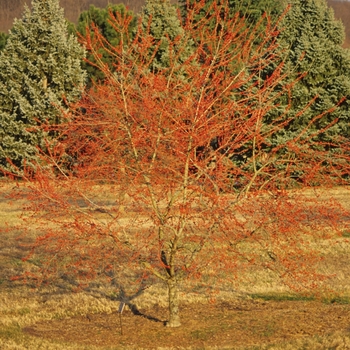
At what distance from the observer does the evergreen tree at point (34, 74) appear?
35.6m

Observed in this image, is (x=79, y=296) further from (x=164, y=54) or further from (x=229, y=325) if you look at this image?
(x=164, y=54)

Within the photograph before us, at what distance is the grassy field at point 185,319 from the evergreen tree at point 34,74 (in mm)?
18745

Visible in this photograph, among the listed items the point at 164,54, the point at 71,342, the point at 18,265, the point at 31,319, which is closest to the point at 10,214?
the point at 18,265

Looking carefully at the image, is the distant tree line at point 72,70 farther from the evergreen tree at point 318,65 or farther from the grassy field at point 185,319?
the grassy field at point 185,319

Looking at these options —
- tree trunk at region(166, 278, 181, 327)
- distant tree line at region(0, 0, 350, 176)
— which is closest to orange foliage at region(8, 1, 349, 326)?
tree trunk at region(166, 278, 181, 327)

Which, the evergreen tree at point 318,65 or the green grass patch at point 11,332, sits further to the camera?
the evergreen tree at point 318,65

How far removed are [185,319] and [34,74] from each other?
2610cm

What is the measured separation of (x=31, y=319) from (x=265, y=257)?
9.00 meters

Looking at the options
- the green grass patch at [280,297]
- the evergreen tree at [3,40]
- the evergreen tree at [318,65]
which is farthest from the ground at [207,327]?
the evergreen tree at [3,40]

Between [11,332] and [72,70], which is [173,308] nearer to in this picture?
[11,332]

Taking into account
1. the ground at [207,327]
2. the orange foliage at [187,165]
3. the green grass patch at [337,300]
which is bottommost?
the green grass patch at [337,300]

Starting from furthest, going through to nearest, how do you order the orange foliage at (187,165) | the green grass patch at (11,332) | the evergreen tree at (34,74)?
the evergreen tree at (34,74) < the green grass patch at (11,332) < the orange foliage at (187,165)

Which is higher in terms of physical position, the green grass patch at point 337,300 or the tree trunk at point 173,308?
the tree trunk at point 173,308

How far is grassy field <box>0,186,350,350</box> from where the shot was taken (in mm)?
11234
